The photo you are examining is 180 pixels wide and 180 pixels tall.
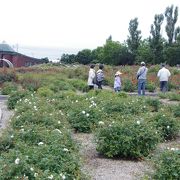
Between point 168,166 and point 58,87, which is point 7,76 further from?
point 168,166

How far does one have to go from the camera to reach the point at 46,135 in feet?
24.3

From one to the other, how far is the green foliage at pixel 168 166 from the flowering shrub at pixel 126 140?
63.6 inches

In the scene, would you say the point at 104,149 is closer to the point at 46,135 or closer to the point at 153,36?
the point at 46,135

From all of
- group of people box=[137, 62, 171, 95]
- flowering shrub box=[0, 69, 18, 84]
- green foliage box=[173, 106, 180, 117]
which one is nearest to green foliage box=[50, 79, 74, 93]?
flowering shrub box=[0, 69, 18, 84]

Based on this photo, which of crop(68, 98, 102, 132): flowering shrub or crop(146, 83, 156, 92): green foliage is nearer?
crop(68, 98, 102, 132): flowering shrub

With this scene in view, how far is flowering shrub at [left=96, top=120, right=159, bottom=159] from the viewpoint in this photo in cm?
787

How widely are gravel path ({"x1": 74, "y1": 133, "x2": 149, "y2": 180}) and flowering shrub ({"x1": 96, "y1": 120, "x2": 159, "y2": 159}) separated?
0.15 metres

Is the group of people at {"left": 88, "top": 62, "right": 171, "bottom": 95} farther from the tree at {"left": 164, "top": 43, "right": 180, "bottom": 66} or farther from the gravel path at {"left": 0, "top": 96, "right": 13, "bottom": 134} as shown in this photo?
the tree at {"left": 164, "top": 43, "right": 180, "bottom": 66}

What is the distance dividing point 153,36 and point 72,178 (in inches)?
2194

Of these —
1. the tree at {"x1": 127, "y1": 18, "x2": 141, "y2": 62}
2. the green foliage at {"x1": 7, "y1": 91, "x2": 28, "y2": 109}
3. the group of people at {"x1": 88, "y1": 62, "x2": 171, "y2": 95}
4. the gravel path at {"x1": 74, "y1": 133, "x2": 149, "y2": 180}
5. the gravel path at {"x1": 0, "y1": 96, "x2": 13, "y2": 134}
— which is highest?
the tree at {"x1": 127, "y1": 18, "x2": 141, "y2": 62}

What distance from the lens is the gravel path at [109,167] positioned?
6805mm

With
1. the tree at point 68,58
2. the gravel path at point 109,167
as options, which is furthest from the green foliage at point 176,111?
the tree at point 68,58

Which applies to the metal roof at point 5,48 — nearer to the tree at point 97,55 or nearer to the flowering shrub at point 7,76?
the tree at point 97,55

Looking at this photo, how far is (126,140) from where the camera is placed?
7.79m
